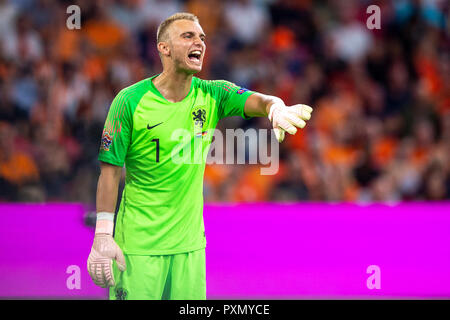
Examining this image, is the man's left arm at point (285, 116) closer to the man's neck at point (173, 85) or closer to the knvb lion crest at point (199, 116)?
the knvb lion crest at point (199, 116)

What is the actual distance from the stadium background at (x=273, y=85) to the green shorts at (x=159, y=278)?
2.52 m

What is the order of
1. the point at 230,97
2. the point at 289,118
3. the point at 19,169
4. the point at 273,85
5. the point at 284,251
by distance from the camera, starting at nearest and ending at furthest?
the point at 289,118 < the point at 230,97 < the point at 284,251 < the point at 19,169 < the point at 273,85

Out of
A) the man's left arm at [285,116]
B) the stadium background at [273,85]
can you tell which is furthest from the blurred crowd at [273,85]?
the man's left arm at [285,116]

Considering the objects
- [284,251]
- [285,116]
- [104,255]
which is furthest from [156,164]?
[284,251]

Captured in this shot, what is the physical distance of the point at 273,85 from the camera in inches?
288

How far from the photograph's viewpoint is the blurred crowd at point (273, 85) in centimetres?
638

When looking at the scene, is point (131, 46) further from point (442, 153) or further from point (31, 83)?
point (442, 153)

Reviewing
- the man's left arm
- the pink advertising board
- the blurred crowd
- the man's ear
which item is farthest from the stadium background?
the man's left arm

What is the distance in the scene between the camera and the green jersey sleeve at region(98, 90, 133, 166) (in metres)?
3.36

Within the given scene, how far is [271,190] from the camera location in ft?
21.0

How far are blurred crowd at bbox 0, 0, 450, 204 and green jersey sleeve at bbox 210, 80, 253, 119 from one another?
8.42 feet

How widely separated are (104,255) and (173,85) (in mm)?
933

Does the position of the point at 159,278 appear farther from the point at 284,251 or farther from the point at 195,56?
the point at 284,251

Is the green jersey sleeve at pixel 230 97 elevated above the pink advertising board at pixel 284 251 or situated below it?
above
